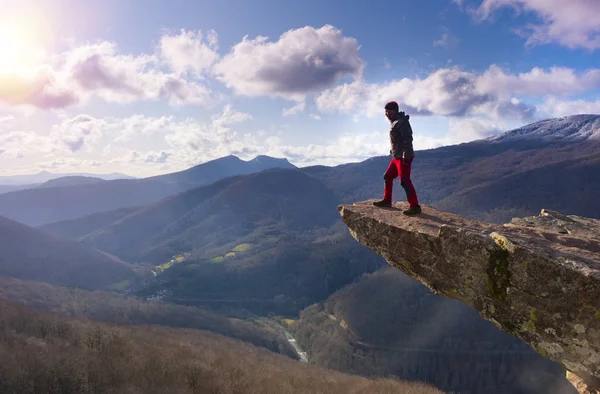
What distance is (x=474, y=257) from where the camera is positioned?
12.9 m

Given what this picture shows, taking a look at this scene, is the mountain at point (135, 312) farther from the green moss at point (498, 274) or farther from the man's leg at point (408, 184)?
the green moss at point (498, 274)

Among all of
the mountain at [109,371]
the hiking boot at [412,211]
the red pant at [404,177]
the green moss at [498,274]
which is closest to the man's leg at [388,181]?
the red pant at [404,177]

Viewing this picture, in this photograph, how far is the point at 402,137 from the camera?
1598 cm

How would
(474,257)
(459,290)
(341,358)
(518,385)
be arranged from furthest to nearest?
(341,358)
(518,385)
(459,290)
(474,257)

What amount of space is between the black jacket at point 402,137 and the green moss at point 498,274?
5.45 metres

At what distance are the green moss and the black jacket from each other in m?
5.45

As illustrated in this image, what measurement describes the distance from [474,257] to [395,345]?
191m

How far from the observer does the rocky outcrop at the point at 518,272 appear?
35.0 feet

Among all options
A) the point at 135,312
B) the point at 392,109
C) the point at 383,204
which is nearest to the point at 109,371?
the point at 383,204

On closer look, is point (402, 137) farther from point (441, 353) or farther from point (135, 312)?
point (441, 353)

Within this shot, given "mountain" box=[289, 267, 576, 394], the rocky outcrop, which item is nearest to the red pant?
the rocky outcrop

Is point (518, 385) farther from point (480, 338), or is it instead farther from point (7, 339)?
point (7, 339)

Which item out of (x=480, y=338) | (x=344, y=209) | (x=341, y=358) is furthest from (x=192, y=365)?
(x=480, y=338)

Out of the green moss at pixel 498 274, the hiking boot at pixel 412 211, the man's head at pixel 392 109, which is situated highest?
the man's head at pixel 392 109
